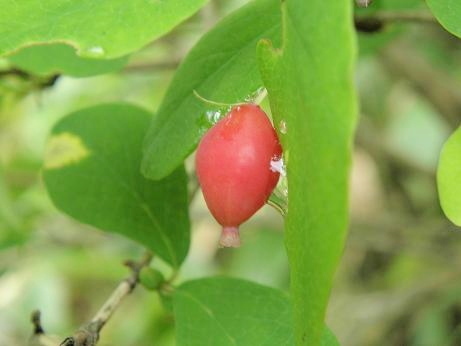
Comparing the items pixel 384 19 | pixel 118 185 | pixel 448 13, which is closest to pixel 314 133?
pixel 448 13

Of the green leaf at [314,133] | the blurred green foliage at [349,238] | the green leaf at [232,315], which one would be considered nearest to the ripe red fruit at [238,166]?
the green leaf at [314,133]

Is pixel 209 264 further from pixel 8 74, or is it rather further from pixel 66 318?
pixel 8 74

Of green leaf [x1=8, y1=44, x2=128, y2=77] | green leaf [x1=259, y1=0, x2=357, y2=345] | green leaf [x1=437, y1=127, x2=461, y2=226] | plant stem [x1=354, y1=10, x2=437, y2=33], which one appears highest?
green leaf [x1=259, y1=0, x2=357, y2=345]

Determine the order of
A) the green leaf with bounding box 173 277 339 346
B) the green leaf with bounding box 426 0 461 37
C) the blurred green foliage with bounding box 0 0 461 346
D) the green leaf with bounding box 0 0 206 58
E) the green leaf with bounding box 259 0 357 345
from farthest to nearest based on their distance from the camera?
1. the blurred green foliage with bounding box 0 0 461 346
2. the green leaf with bounding box 173 277 339 346
3. the green leaf with bounding box 426 0 461 37
4. the green leaf with bounding box 0 0 206 58
5. the green leaf with bounding box 259 0 357 345

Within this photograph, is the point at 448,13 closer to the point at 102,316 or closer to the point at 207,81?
the point at 207,81

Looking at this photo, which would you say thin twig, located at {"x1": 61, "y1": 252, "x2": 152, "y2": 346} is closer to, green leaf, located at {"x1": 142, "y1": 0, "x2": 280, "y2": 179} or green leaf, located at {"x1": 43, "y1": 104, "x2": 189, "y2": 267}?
green leaf, located at {"x1": 43, "y1": 104, "x2": 189, "y2": 267}

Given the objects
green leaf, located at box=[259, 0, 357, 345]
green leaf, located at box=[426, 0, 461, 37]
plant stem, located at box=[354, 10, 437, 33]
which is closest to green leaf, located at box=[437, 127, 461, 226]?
green leaf, located at box=[426, 0, 461, 37]

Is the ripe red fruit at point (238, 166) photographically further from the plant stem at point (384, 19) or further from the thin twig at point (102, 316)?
the plant stem at point (384, 19)
